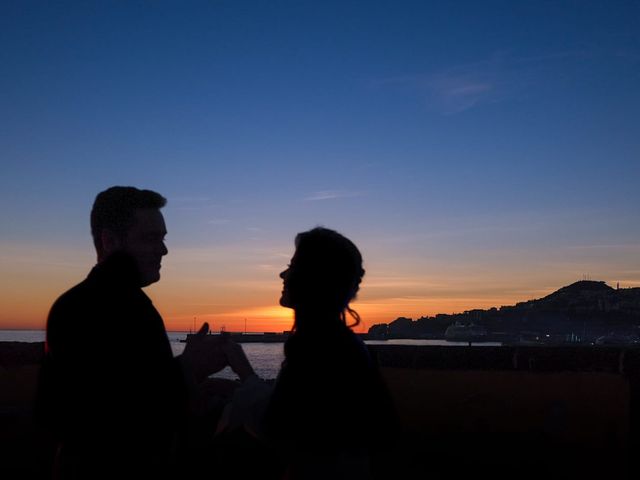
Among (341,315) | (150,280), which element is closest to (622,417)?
(341,315)

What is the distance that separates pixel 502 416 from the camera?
4215 mm

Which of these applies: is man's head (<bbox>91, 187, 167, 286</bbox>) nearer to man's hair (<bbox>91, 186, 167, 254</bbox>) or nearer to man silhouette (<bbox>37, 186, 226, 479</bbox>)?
man's hair (<bbox>91, 186, 167, 254</bbox>)

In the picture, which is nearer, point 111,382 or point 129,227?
point 111,382

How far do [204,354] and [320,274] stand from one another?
58cm

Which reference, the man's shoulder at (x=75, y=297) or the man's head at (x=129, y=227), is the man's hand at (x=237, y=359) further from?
the man's shoulder at (x=75, y=297)

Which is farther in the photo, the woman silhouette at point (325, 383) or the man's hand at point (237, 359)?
the man's hand at point (237, 359)

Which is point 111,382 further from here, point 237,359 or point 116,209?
point 116,209

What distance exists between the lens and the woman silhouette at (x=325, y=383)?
2.35m

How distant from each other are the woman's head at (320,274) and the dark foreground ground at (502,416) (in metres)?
1.61

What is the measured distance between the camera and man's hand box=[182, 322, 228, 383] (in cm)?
254

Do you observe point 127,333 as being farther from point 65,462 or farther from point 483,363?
point 483,363

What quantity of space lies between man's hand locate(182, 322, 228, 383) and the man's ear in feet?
1.51

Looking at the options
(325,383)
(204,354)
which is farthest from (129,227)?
(325,383)

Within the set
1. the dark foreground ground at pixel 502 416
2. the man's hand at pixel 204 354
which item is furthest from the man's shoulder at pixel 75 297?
the dark foreground ground at pixel 502 416
